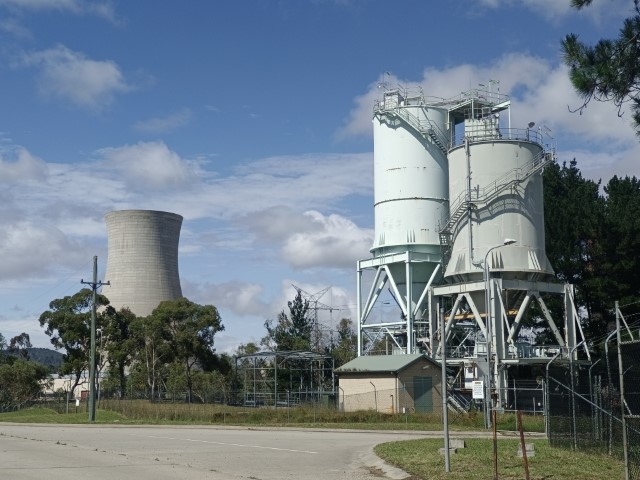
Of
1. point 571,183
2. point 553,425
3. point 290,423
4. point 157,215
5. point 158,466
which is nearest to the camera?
point 158,466

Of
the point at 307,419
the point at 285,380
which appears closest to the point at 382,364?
the point at 307,419

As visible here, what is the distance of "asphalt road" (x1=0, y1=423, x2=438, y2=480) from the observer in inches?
731

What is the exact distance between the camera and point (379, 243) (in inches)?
2313

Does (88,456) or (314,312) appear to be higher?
(314,312)

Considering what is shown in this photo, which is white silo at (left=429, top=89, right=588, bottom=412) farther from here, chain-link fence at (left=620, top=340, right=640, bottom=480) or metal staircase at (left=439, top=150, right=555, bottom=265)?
chain-link fence at (left=620, top=340, right=640, bottom=480)

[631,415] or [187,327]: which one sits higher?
[187,327]

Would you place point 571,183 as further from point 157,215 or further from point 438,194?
point 157,215

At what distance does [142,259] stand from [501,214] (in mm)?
36538

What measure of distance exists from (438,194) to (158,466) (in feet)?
133

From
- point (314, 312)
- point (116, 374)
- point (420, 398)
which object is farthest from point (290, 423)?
point (314, 312)

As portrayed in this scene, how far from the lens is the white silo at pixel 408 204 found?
188 ft

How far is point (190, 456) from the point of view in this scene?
74.8 feet

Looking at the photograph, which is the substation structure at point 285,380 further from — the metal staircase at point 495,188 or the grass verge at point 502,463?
the grass verge at point 502,463

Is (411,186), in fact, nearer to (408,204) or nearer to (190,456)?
(408,204)
